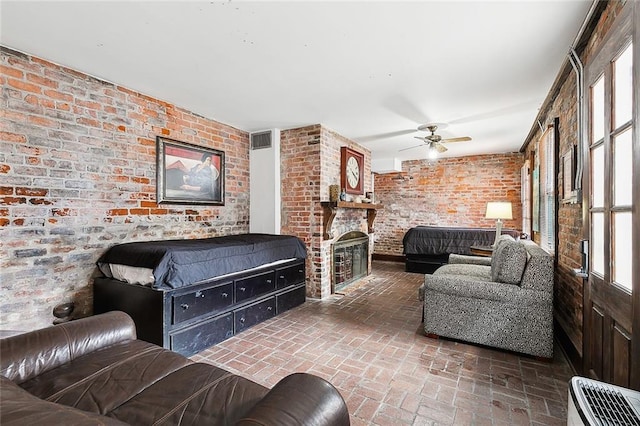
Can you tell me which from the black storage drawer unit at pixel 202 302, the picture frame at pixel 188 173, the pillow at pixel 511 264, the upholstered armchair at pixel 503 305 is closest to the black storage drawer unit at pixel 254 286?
the black storage drawer unit at pixel 202 302

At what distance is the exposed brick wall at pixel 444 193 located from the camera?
21.3ft

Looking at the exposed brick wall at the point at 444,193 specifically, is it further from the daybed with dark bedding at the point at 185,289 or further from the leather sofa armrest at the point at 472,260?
the daybed with dark bedding at the point at 185,289

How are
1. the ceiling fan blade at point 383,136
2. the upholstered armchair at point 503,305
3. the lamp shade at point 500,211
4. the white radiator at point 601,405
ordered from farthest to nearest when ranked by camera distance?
the lamp shade at point 500,211, the ceiling fan blade at point 383,136, the upholstered armchair at point 503,305, the white radiator at point 601,405

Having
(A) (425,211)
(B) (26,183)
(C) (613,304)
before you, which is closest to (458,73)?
(C) (613,304)

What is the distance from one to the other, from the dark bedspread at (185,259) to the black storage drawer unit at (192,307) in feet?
0.34

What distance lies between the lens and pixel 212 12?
1.82 meters

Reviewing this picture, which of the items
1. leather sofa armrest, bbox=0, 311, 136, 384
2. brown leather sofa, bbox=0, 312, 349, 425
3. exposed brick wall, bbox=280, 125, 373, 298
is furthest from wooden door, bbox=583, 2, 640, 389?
exposed brick wall, bbox=280, 125, 373, 298

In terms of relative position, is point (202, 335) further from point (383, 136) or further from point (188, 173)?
point (383, 136)

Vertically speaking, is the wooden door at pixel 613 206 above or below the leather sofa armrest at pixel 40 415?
above

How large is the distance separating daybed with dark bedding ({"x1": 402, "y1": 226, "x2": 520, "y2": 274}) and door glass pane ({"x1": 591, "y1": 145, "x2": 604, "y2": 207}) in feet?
13.3

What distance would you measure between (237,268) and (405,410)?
191 centimetres

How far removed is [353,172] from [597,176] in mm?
3518

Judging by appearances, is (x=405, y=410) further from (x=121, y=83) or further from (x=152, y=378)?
(x=121, y=83)

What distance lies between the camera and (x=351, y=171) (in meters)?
4.99
